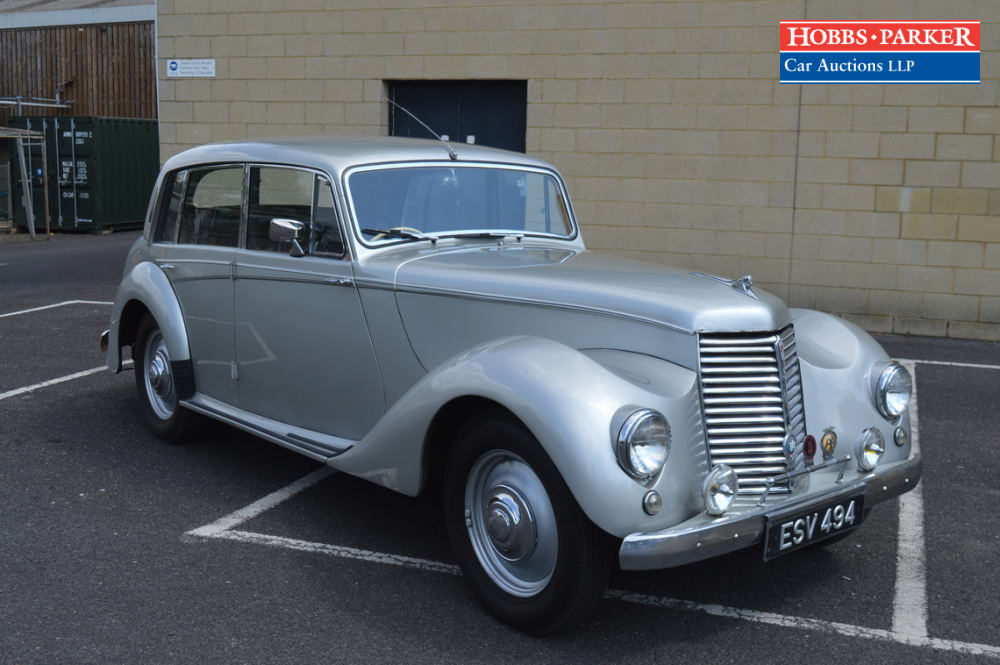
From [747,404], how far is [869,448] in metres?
0.61

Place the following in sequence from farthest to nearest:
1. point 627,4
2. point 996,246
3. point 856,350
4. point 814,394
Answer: point 627,4, point 996,246, point 856,350, point 814,394

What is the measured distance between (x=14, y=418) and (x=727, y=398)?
454cm

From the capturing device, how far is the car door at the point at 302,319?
14.3 ft

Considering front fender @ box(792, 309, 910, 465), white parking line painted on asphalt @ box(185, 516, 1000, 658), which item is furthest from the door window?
front fender @ box(792, 309, 910, 465)

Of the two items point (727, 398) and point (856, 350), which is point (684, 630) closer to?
point (727, 398)

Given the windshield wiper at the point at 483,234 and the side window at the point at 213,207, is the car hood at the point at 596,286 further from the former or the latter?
the side window at the point at 213,207

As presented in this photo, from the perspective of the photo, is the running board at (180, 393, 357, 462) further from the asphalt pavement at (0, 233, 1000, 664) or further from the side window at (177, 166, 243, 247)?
the side window at (177, 166, 243, 247)

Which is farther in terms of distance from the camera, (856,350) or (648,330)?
(856,350)

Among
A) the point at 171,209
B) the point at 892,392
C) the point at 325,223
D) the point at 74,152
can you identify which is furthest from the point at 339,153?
the point at 74,152

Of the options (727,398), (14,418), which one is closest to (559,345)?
(727,398)

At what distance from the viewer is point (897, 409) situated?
3.91m

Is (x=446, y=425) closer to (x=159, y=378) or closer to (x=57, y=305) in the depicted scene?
(x=159, y=378)

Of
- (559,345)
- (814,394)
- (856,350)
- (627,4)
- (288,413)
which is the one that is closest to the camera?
(559,345)

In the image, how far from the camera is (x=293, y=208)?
4.70 m
